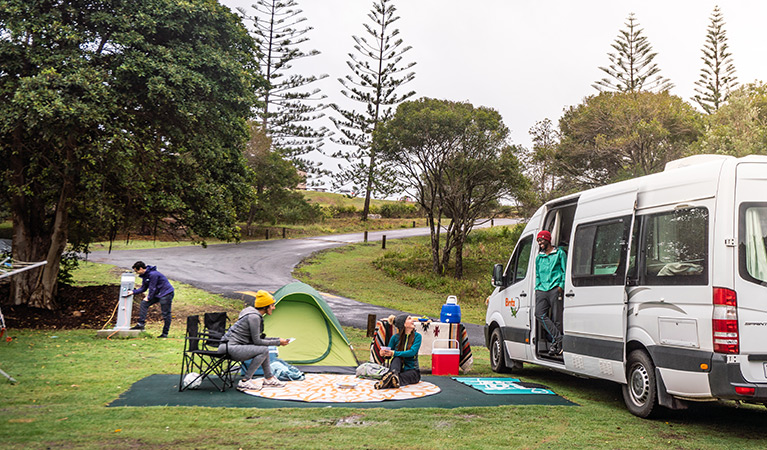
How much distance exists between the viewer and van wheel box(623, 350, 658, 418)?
19.3 ft

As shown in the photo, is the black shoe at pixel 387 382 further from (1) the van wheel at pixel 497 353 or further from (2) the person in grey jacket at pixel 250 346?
(1) the van wheel at pixel 497 353

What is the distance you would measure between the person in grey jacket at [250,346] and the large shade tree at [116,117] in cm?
550

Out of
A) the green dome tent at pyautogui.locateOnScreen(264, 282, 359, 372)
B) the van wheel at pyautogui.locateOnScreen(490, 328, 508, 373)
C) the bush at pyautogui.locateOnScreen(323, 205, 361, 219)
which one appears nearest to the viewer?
the van wheel at pyautogui.locateOnScreen(490, 328, 508, 373)

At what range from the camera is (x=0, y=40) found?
11.0 metres

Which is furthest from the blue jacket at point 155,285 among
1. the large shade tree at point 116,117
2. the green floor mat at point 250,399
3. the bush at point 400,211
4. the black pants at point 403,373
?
the bush at point 400,211

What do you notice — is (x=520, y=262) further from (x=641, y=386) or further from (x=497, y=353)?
(x=641, y=386)

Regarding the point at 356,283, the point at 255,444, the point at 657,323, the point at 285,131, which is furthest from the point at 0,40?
the point at 285,131

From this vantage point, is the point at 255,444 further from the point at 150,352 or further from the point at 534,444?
the point at 150,352

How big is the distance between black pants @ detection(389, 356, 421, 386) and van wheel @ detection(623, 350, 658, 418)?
2.53m

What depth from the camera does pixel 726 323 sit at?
5.10m

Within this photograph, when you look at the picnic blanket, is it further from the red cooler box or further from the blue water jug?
the red cooler box

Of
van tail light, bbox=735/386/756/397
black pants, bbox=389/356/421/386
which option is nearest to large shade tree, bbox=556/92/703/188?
black pants, bbox=389/356/421/386

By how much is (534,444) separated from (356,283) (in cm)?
1800

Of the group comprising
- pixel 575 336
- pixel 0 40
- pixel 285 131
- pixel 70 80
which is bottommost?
pixel 575 336
